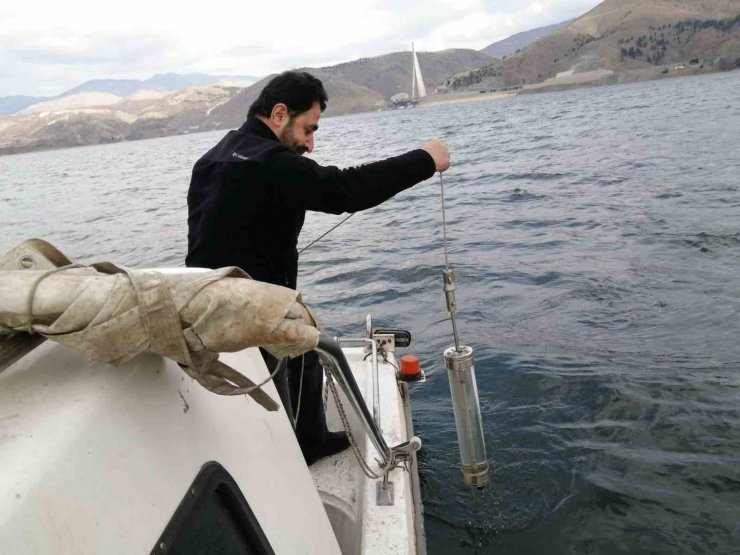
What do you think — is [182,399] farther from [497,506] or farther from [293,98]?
[497,506]

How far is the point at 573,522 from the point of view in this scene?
4023mm

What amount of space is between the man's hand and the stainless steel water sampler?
2.03 feet

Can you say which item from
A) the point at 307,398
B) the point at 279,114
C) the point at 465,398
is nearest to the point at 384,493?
the point at 307,398

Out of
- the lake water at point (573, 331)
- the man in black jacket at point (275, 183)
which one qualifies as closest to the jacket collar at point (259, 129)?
the man in black jacket at point (275, 183)

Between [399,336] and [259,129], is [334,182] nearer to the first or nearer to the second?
[259,129]

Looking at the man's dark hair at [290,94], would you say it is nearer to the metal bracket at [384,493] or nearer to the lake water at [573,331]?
the metal bracket at [384,493]

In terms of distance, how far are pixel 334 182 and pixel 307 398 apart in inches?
55.2

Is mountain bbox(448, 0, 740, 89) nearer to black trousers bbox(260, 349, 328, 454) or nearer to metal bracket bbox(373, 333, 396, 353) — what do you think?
metal bracket bbox(373, 333, 396, 353)

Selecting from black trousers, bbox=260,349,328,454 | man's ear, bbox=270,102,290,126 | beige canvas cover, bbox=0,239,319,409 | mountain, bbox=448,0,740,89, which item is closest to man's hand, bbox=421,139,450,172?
man's ear, bbox=270,102,290,126

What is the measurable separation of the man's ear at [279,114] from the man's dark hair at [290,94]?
0.05 ft

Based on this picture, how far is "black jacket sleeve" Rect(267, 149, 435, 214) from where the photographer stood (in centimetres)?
248

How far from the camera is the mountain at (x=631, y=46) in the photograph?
468ft

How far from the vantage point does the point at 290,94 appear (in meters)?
2.80

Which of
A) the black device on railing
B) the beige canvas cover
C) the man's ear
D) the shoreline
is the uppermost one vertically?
the man's ear
